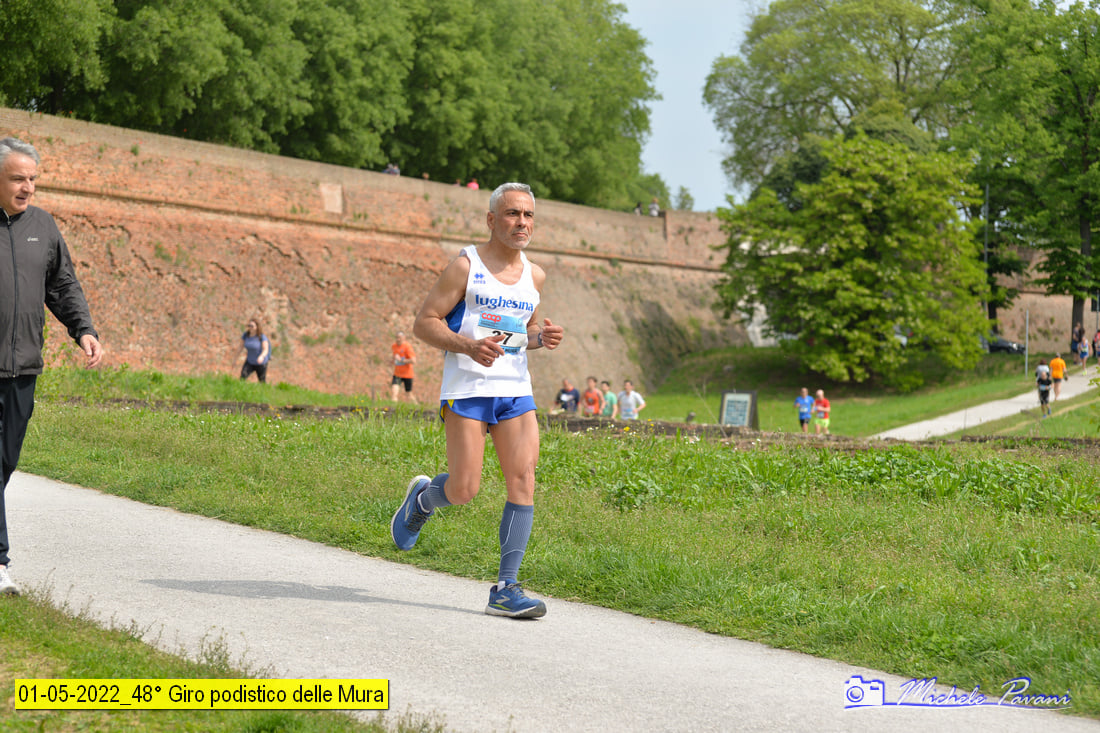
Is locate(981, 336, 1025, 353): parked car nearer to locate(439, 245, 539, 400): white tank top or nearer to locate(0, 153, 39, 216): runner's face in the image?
locate(439, 245, 539, 400): white tank top

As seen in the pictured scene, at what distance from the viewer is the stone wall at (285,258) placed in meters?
27.2

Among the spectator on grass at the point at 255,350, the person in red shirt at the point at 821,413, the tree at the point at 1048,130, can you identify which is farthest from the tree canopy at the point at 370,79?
the person in red shirt at the point at 821,413

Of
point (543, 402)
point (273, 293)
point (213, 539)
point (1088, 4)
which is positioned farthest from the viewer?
point (1088, 4)

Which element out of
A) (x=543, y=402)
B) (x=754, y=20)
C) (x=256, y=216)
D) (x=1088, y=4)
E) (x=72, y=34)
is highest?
(x=754, y=20)

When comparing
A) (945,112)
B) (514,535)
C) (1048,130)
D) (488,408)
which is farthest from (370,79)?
(514,535)

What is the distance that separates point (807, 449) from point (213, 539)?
7.09m

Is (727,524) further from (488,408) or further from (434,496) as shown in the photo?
(488,408)

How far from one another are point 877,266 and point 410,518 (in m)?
34.2

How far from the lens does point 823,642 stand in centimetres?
500

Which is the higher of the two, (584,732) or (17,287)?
(17,287)

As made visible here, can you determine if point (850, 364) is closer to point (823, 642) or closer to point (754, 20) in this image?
point (754, 20)

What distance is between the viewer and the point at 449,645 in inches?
187

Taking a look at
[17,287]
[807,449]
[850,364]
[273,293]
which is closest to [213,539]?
[17,287]

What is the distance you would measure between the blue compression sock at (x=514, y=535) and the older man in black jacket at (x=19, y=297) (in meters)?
2.27
